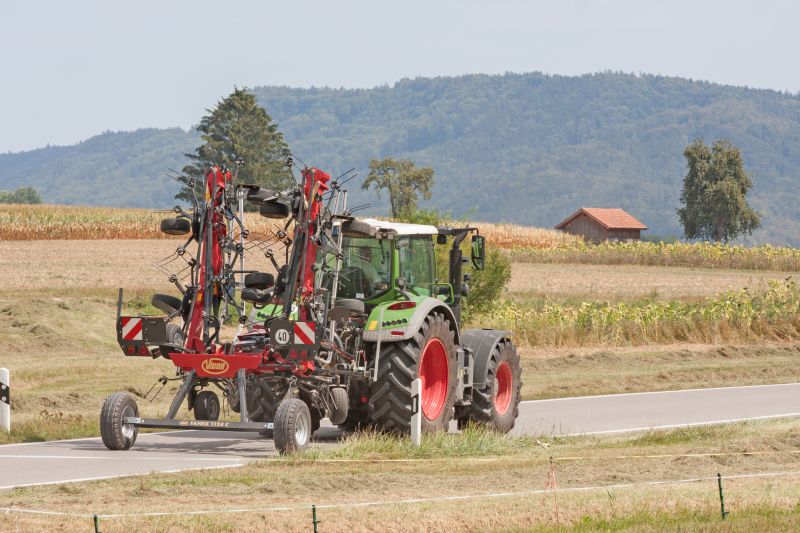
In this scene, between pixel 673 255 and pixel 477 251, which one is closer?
pixel 477 251

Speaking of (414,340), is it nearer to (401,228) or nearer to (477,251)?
→ (401,228)

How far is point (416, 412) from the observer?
49.6ft

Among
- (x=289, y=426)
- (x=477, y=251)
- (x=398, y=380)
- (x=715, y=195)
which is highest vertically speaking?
(x=715, y=195)

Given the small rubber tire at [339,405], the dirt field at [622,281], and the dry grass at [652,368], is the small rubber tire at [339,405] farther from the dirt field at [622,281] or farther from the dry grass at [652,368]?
the dirt field at [622,281]

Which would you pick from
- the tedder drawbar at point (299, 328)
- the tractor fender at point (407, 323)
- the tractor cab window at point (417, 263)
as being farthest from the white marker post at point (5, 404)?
the tractor cab window at point (417, 263)

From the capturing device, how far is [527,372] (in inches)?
1071

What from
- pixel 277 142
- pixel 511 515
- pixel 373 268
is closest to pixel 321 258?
pixel 373 268

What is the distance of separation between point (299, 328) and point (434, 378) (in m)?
2.75

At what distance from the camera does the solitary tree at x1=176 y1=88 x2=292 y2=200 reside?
356 ft

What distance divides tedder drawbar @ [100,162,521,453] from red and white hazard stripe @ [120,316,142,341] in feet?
0.05

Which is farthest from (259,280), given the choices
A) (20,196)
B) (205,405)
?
(20,196)

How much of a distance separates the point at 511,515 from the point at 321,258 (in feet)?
20.8

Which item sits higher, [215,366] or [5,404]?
[215,366]

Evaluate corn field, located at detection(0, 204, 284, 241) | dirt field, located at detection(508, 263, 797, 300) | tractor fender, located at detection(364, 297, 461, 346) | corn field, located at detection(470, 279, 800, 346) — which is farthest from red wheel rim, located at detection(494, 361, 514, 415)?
corn field, located at detection(0, 204, 284, 241)
